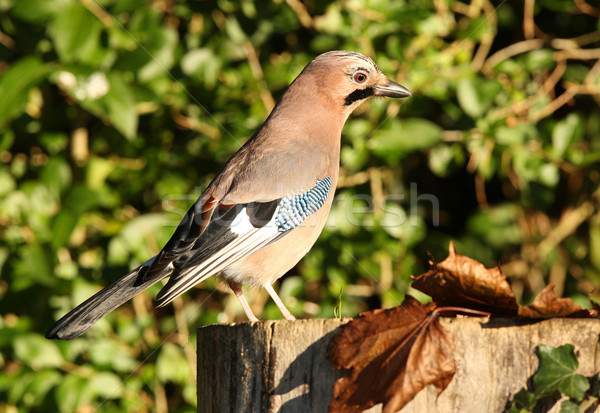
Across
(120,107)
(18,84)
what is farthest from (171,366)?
(18,84)

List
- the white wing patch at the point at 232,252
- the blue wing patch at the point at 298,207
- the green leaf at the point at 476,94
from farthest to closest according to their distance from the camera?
the green leaf at the point at 476,94, the blue wing patch at the point at 298,207, the white wing patch at the point at 232,252

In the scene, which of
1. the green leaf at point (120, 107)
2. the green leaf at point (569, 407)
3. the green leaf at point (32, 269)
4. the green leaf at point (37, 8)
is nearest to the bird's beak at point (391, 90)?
the green leaf at point (120, 107)

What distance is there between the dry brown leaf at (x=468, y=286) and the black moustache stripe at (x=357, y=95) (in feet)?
7.36

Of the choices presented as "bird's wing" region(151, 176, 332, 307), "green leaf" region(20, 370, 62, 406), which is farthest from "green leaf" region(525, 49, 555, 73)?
"green leaf" region(20, 370, 62, 406)

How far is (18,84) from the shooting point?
402 cm

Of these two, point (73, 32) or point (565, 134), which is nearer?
point (73, 32)

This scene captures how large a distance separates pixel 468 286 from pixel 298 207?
5.58ft

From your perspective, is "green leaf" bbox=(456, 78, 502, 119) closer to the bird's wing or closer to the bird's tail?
the bird's wing

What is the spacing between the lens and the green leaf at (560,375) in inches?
74.7

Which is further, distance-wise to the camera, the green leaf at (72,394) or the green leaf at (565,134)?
the green leaf at (565,134)

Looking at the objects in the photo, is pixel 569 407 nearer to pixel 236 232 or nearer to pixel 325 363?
pixel 325 363

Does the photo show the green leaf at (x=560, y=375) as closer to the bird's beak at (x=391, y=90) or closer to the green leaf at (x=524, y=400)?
the green leaf at (x=524, y=400)

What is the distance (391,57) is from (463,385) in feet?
9.58

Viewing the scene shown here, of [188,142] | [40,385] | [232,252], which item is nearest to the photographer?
[232,252]
